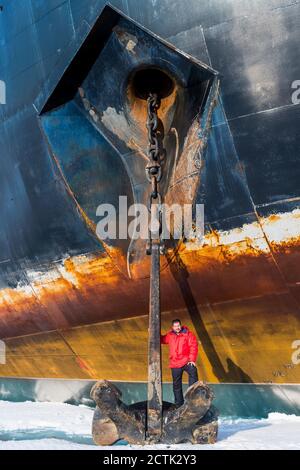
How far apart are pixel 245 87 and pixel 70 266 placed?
8.05 feet

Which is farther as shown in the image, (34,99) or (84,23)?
(34,99)

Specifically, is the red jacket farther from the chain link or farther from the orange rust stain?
the chain link

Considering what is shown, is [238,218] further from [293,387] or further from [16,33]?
[16,33]

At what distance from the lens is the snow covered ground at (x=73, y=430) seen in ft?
12.0

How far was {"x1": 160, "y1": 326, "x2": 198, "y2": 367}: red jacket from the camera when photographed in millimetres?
4289

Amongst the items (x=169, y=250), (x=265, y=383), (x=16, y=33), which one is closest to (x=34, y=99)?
(x=16, y=33)

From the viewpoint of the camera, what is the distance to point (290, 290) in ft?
14.3

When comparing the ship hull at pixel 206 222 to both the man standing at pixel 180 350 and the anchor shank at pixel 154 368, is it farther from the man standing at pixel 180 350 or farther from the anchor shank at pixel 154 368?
the anchor shank at pixel 154 368
